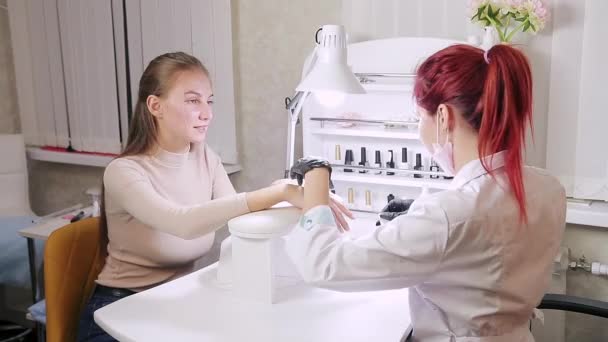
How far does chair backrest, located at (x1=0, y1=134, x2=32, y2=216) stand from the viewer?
2.80 meters

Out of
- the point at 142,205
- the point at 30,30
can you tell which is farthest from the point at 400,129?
the point at 30,30

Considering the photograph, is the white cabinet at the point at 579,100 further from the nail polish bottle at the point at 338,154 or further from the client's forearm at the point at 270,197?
the client's forearm at the point at 270,197

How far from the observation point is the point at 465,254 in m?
1.02

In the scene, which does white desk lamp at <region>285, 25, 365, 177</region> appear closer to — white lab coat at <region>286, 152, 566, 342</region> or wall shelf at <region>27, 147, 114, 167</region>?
white lab coat at <region>286, 152, 566, 342</region>

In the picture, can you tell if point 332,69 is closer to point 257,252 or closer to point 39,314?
point 257,252

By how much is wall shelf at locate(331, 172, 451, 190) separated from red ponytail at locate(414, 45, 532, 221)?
30.7 inches

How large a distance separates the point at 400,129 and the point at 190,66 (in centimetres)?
69

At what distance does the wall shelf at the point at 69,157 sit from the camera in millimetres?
2764

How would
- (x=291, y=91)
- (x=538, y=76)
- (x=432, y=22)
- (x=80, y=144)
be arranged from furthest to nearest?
(x=80, y=144) < (x=291, y=91) < (x=432, y=22) < (x=538, y=76)

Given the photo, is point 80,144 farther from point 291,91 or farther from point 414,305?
point 414,305

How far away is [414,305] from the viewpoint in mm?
1137

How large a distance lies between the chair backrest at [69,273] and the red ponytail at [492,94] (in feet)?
3.45

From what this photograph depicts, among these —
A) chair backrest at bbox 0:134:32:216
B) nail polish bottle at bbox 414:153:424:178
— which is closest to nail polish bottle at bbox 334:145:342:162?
nail polish bottle at bbox 414:153:424:178

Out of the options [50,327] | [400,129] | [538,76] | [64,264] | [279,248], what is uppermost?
[538,76]
